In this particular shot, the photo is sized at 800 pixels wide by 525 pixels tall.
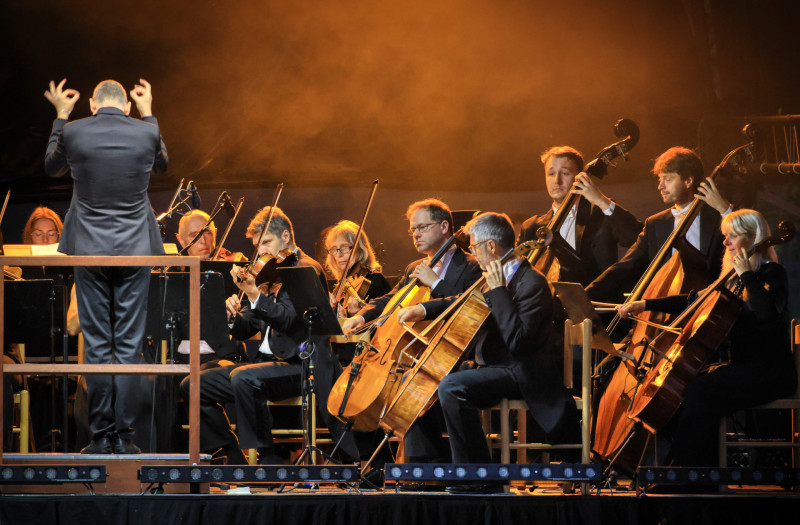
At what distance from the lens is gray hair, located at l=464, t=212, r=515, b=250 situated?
448 centimetres

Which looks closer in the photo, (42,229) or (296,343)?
(296,343)

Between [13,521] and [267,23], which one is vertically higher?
[267,23]

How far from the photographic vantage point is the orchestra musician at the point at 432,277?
4566 millimetres

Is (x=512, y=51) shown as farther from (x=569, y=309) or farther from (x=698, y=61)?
(x=569, y=309)

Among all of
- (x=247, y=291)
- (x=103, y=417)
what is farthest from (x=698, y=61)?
(x=103, y=417)

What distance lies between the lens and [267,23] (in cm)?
710

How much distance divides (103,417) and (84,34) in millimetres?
3731

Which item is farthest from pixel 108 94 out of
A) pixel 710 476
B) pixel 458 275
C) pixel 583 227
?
pixel 710 476

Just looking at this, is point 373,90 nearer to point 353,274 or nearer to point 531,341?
point 353,274

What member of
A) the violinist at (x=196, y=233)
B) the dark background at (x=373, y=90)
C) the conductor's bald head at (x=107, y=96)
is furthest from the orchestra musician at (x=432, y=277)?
the dark background at (x=373, y=90)

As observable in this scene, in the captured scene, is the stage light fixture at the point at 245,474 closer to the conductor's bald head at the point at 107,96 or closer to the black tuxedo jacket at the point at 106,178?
the black tuxedo jacket at the point at 106,178

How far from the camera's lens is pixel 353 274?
5.64 m

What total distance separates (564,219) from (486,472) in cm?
180

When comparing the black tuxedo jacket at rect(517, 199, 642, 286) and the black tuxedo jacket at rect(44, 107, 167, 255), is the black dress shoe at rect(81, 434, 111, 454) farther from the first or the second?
the black tuxedo jacket at rect(517, 199, 642, 286)
